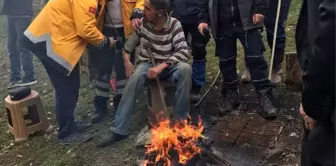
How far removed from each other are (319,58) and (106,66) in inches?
162

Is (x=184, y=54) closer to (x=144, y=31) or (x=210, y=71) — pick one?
(x=144, y=31)

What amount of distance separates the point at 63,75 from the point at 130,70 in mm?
855

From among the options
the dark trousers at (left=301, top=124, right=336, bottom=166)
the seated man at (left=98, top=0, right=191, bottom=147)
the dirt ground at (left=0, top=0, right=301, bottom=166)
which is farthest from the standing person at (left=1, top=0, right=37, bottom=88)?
the dark trousers at (left=301, top=124, right=336, bottom=166)

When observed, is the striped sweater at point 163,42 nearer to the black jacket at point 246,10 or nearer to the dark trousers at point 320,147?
the black jacket at point 246,10

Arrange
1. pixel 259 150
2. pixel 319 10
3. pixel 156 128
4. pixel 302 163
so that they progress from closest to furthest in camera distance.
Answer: pixel 319 10, pixel 302 163, pixel 259 150, pixel 156 128

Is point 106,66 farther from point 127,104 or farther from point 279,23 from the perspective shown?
point 279,23

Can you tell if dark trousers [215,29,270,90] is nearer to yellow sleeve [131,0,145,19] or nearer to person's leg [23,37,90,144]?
yellow sleeve [131,0,145,19]

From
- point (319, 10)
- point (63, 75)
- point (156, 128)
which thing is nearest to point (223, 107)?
point (156, 128)

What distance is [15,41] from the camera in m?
7.65

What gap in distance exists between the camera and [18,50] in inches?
304

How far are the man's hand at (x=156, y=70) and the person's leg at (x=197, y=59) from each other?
3.18 feet

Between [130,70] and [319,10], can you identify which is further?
[130,70]

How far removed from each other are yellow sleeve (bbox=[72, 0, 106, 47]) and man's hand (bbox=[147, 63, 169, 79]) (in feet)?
2.70

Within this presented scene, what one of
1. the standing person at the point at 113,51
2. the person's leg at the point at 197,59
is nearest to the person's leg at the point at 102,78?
the standing person at the point at 113,51
